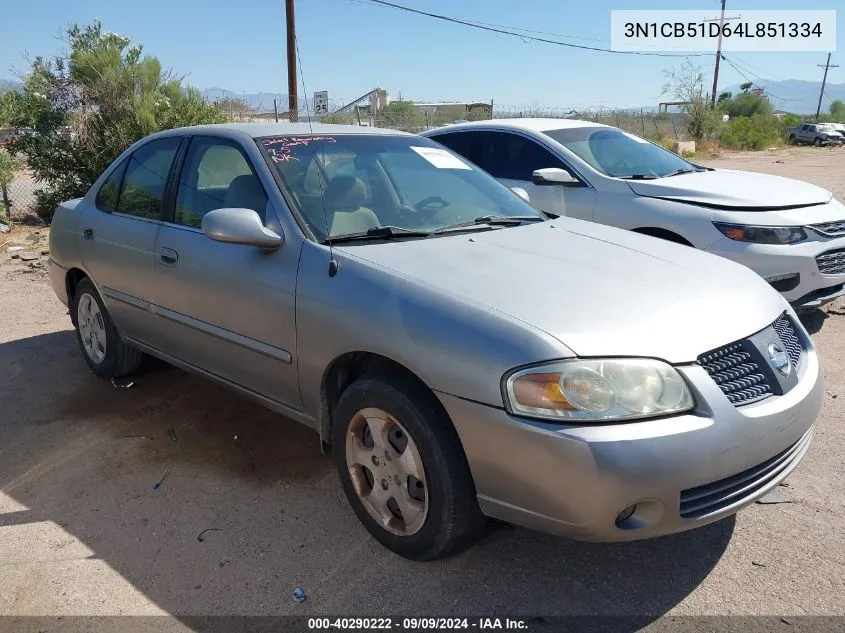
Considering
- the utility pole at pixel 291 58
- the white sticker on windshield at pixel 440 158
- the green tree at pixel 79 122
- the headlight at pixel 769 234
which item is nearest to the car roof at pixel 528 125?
the headlight at pixel 769 234

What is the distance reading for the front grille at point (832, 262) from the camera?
203 inches

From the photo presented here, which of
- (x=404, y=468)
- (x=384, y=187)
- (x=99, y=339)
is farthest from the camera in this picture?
(x=99, y=339)

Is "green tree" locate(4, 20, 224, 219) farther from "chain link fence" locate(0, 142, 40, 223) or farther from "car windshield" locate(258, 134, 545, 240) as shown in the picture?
"car windshield" locate(258, 134, 545, 240)

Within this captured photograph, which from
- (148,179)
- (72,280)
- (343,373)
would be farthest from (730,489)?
(72,280)

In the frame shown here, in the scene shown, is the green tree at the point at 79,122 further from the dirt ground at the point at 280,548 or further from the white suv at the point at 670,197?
the dirt ground at the point at 280,548

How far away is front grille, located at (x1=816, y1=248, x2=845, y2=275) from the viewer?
515 centimetres

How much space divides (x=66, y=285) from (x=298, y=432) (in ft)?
7.09

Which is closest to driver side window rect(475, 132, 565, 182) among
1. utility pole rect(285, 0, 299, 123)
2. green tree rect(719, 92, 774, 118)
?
utility pole rect(285, 0, 299, 123)

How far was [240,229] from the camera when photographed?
10.0ft

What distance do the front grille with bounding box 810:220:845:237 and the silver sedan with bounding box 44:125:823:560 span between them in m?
2.49

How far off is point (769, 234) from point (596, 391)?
11.9 ft

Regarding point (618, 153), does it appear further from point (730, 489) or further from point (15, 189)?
point (15, 189)

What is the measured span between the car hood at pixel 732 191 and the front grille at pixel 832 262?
472 millimetres

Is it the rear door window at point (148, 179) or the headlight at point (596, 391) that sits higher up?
the rear door window at point (148, 179)
